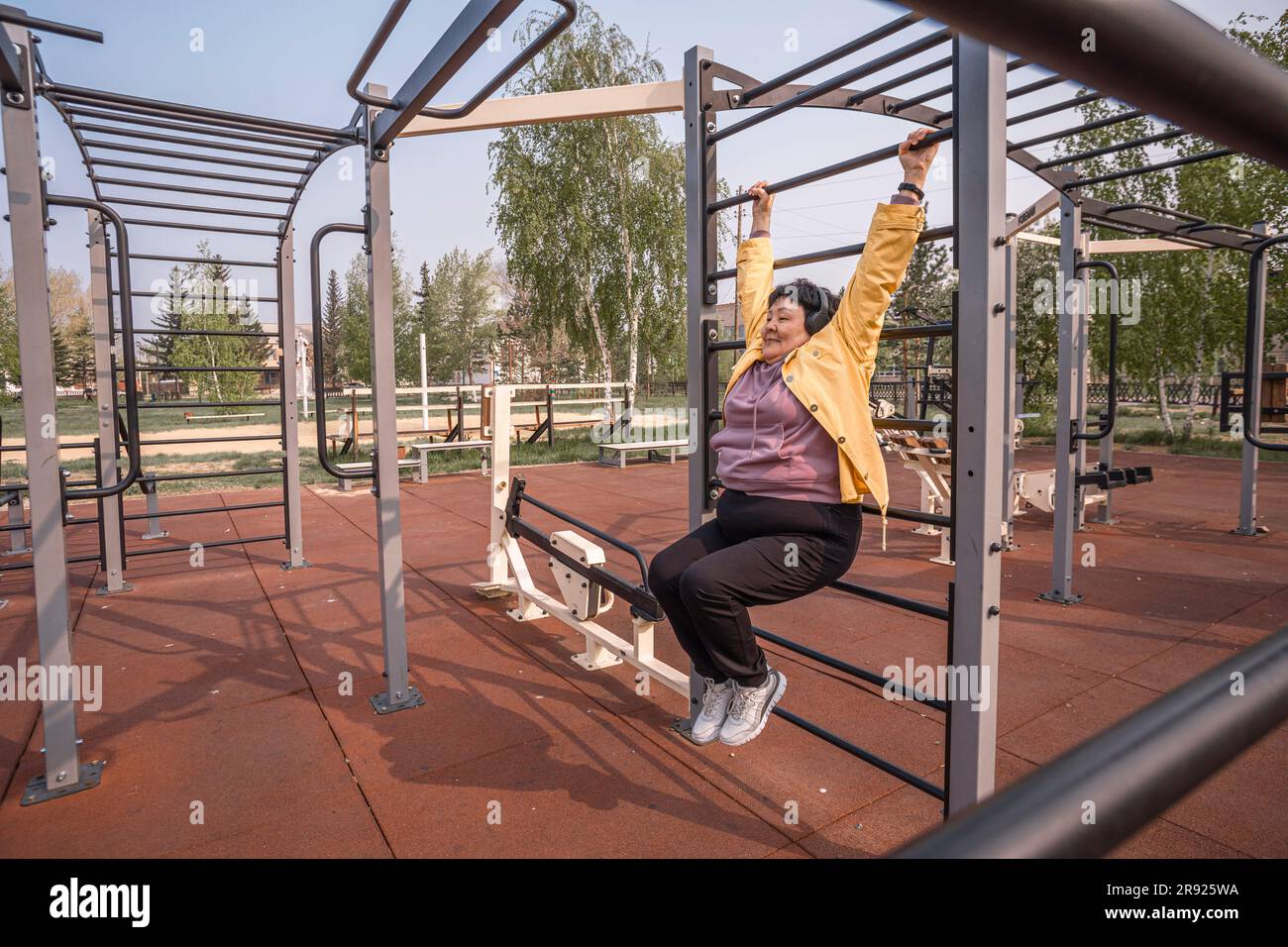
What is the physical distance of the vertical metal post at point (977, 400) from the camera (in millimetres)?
1897

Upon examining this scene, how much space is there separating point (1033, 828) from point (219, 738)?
3626 mm

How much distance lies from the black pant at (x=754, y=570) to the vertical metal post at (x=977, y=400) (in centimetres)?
41

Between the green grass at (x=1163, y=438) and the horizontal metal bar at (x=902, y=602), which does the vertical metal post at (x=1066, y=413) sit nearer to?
the horizontal metal bar at (x=902, y=602)

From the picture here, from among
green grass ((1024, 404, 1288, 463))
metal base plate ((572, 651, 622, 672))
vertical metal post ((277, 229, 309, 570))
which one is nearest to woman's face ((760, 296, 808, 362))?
metal base plate ((572, 651, 622, 672))

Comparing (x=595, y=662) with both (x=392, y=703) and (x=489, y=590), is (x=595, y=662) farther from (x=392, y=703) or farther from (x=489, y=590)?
(x=489, y=590)

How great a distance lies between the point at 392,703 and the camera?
3486mm

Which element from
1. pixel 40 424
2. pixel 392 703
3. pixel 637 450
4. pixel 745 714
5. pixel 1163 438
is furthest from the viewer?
pixel 1163 438

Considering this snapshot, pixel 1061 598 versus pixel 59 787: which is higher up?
pixel 1061 598

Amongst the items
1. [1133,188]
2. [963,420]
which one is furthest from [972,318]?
[1133,188]

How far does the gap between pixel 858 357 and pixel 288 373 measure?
4.60 meters

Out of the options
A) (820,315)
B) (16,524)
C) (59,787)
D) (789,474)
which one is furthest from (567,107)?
(16,524)

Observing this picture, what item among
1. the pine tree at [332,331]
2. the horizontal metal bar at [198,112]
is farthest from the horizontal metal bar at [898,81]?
the pine tree at [332,331]
